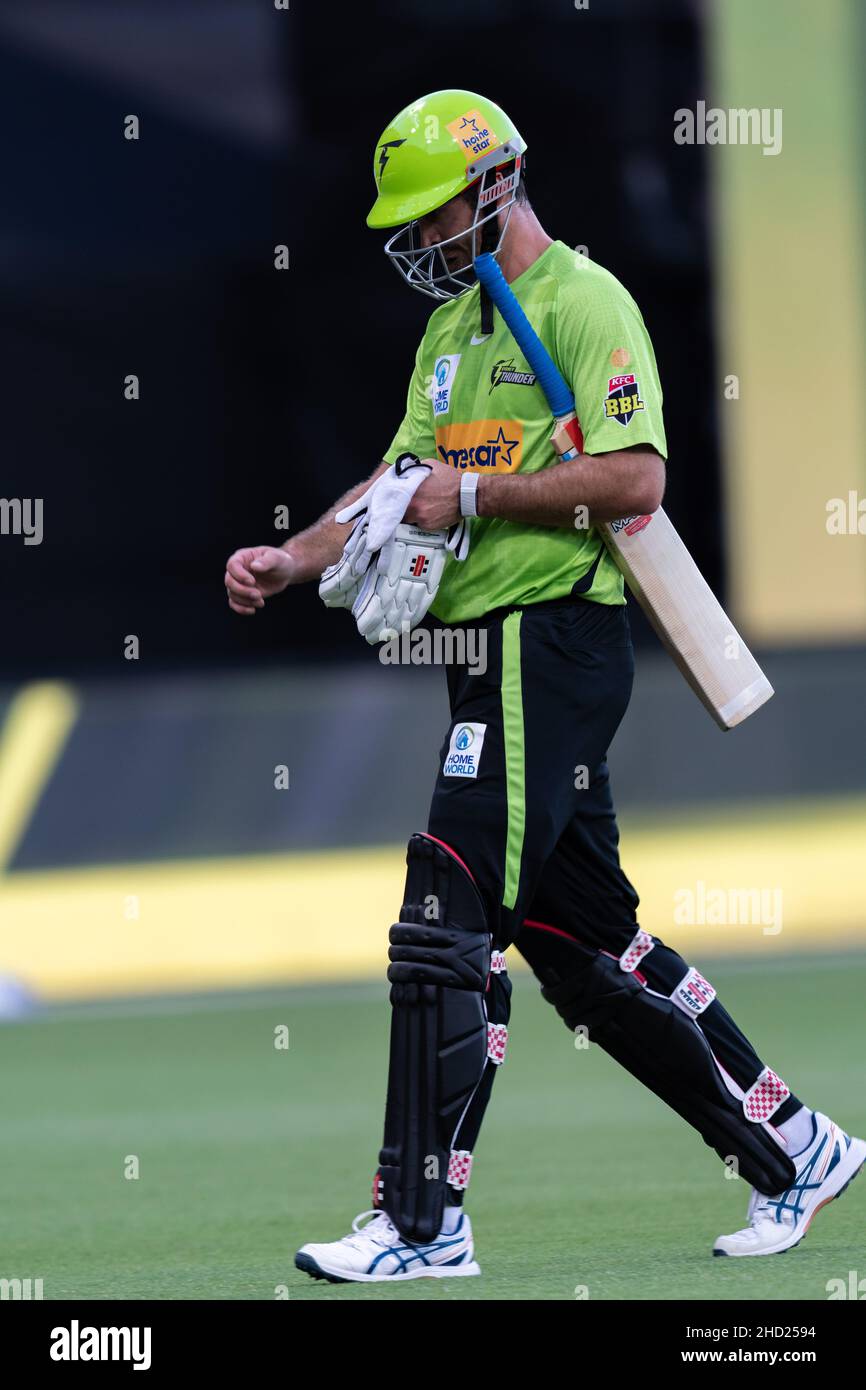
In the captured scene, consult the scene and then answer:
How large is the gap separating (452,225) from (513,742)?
3.46 feet

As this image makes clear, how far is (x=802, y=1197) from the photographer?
4.88m

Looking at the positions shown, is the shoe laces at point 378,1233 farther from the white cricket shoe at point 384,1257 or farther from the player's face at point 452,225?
the player's face at point 452,225

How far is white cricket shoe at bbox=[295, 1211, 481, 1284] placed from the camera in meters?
4.50

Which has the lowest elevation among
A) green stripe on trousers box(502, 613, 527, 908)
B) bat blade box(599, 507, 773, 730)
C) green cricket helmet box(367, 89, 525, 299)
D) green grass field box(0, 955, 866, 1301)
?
green grass field box(0, 955, 866, 1301)

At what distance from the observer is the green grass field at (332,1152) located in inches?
183

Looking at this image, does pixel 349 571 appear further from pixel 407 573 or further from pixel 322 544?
pixel 322 544

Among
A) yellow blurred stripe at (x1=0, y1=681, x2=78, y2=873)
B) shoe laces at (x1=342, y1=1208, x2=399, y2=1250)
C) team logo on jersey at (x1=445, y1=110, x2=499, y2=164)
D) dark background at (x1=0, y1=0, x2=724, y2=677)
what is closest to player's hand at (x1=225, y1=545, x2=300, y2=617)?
team logo on jersey at (x1=445, y1=110, x2=499, y2=164)

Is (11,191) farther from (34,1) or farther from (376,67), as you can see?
(376,67)

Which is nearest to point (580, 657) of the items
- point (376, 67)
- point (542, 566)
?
point (542, 566)

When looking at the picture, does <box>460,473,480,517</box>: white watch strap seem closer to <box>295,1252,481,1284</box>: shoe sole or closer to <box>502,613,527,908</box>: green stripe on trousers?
<box>502,613,527,908</box>: green stripe on trousers

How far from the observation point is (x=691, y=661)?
4.95 meters
